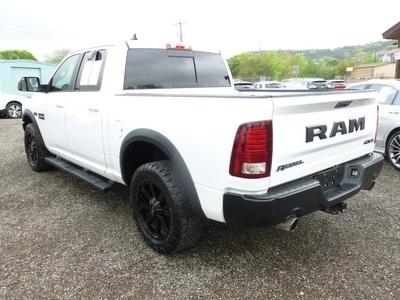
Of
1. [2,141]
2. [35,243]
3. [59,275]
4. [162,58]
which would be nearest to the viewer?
[59,275]

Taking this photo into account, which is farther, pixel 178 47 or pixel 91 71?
pixel 178 47

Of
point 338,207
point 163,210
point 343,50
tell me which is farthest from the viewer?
point 343,50

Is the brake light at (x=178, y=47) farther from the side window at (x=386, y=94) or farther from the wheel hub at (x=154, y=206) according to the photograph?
the side window at (x=386, y=94)

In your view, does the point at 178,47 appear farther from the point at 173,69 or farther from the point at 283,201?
the point at 283,201

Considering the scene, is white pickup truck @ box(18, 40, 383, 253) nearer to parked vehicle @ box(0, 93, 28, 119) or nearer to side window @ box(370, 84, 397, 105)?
side window @ box(370, 84, 397, 105)

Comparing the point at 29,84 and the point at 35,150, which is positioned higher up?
the point at 29,84

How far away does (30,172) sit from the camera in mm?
5270

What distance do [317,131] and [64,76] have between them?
3.37 meters

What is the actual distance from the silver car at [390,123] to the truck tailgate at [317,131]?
3.01 m

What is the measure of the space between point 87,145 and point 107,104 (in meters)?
0.69

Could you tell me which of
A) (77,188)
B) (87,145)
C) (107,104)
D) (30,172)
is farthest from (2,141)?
(107,104)

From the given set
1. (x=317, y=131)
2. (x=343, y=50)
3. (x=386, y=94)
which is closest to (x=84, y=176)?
(x=317, y=131)

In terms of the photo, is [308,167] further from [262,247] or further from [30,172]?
[30,172]

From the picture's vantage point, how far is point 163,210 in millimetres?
2664
